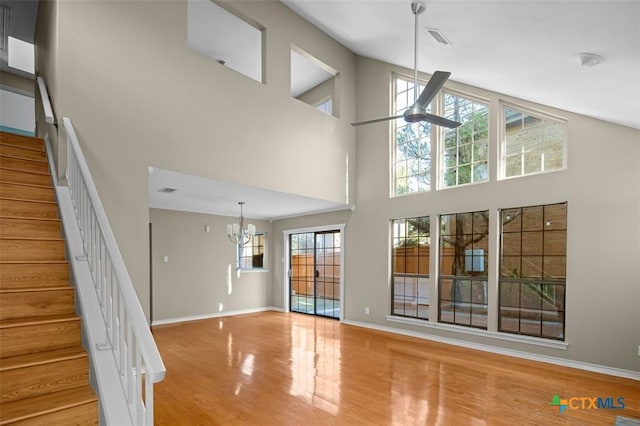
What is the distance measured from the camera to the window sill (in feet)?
14.9

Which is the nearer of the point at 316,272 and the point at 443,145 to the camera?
the point at 443,145

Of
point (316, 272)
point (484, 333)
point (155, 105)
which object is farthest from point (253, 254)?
point (484, 333)

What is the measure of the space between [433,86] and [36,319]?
354cm

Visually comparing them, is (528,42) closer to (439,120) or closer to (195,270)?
A: (439,120)

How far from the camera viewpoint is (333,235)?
7.60 m

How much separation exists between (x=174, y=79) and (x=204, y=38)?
6.93 ft

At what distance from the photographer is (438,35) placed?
148 inches

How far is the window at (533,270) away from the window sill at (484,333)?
100 mm

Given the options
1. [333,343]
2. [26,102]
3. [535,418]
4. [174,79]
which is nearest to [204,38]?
[174,79]

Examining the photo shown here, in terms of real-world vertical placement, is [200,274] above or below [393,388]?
above

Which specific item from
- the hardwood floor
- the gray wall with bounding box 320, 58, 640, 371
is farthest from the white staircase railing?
the gray wall with bounding box 320, 58, 640, 371

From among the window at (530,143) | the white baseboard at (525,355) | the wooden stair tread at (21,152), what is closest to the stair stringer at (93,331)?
the wooden stair tread at (21,152)

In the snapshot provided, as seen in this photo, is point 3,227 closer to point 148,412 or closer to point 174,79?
point 148,412

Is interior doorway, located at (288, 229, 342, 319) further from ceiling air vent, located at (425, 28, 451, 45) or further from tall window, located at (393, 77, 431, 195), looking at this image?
ceiling air vent, located at (425, 28, 451, 45)
